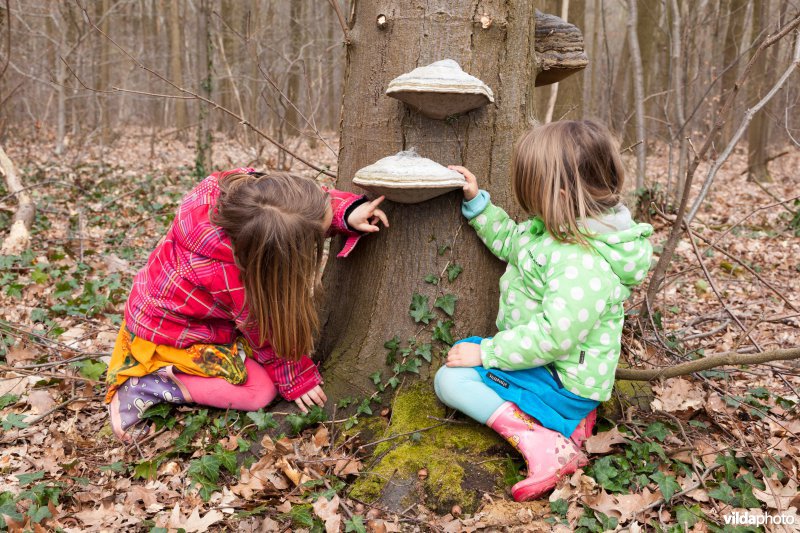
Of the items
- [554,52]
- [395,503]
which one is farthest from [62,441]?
[554,52]

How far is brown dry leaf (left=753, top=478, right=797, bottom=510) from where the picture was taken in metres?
2.42

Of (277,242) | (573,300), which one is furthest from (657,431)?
(277,242)

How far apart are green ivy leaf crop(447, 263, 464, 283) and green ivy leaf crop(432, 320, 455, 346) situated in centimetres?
22

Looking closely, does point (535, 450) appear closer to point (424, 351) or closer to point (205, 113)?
point (424, 351)

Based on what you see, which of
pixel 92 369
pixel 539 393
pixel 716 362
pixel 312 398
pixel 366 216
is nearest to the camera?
pixel 716 362

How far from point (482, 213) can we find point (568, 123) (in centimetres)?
56

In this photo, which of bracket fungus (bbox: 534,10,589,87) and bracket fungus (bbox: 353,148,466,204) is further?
bracket fungus (bbox: 534,10,589,87)

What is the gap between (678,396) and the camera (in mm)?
3166

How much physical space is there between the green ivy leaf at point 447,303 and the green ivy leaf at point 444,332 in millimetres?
57

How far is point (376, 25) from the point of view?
111 inches

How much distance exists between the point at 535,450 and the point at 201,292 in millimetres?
1754

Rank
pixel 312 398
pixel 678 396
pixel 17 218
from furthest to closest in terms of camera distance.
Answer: pixel 17 218 < pixel 678 396 < pixel 312 398

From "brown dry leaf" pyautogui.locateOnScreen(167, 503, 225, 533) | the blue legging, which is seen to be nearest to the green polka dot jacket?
the blue legging

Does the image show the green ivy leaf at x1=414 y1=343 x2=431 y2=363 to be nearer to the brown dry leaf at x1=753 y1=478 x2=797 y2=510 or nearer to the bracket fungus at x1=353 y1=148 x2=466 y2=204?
the bracket fungus at x1=353 y1=148 x2=466 y2=204
